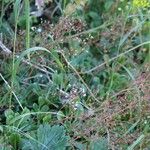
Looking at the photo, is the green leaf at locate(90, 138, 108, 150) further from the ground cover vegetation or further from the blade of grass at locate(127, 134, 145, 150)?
the blade of grass at locate(127, 134, 145, 150)

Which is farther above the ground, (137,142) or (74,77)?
(74,77)

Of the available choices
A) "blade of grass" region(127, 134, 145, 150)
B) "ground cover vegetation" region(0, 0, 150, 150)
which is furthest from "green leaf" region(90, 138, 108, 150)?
"blade of grass" region(127, 134, 145, 150)

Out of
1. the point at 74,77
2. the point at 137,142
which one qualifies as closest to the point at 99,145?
the point at 137,142

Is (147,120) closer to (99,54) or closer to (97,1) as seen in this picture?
(99,54)

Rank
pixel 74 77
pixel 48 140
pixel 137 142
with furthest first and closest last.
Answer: pixel 74 77 → pixel 137 142 → pixel 48 140

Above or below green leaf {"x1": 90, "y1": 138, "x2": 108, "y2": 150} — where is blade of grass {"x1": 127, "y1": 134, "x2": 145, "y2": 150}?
below

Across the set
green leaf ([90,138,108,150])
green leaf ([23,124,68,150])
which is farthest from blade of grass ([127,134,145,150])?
green leaf ([23,124,68,150])

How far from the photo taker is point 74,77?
254 cm

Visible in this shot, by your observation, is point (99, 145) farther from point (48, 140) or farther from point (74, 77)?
point (74, 77)

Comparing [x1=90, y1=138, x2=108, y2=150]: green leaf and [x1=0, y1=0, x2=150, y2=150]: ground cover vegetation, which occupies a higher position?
[x1=0, y1=0, x2=150, y2=150]: ground cover vegetation

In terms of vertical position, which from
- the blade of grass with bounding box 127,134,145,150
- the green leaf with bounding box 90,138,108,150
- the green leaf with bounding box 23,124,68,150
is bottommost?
the blade of grass with bounding box 127,134,145,150

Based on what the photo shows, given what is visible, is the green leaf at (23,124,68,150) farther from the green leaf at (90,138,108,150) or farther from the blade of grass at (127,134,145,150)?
the blade of grass at (127,134,145,150)

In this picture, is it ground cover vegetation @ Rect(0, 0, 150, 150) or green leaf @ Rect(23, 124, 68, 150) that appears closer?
green leaf @ Rect(23, 124, 68, 150)

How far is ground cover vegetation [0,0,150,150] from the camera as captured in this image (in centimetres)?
220
